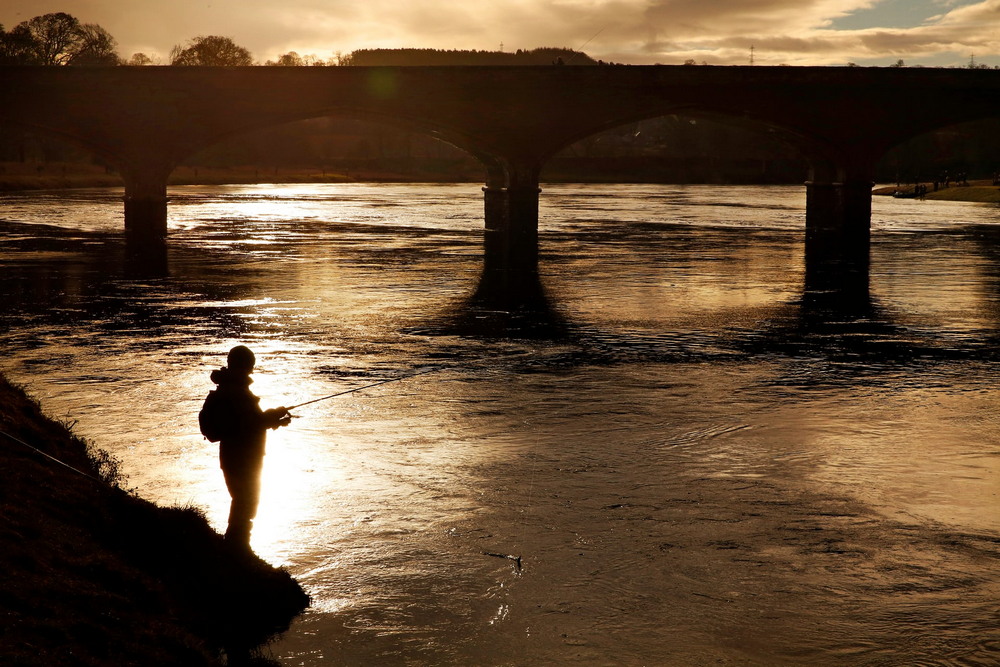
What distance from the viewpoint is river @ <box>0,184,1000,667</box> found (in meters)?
5.91

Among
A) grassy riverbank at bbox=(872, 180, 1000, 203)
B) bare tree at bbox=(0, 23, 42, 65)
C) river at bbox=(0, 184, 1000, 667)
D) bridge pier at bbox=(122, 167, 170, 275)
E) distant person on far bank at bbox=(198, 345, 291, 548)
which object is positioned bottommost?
river at bbox=(0, 184, 1000, 667)

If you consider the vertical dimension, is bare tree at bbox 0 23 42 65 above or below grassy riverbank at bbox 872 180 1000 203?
above

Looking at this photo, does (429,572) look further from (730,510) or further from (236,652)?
(730,510)

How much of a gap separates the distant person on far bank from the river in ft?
1.68

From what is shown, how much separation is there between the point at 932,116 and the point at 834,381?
32.1 m

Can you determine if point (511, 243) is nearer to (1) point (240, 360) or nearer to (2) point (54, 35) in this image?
(1) point (240, 360)

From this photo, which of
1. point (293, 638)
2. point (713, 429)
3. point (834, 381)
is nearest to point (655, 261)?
point (834, 381)

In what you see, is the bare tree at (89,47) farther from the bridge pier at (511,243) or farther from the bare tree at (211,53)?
the bridge pier at (511,243)

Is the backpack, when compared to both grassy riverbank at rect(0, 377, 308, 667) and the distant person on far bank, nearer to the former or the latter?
the distant person on far bank

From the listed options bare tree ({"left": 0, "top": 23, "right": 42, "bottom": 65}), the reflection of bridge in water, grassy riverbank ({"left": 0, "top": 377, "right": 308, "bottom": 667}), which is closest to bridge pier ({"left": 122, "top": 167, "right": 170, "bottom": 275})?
the reflection of bridge in water

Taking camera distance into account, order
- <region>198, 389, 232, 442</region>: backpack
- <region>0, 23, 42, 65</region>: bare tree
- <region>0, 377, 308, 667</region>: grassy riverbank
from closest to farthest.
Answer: <region>0, 377, 308, 667</region>: grassy riverbank < <region>198, 389, 232, 442</region>: backpack < <region>0, 23, 42, 65</region>: bare tree

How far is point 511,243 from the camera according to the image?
35312 mm

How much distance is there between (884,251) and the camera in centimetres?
3338

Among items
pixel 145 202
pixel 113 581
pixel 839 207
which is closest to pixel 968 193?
pixel 839 207
